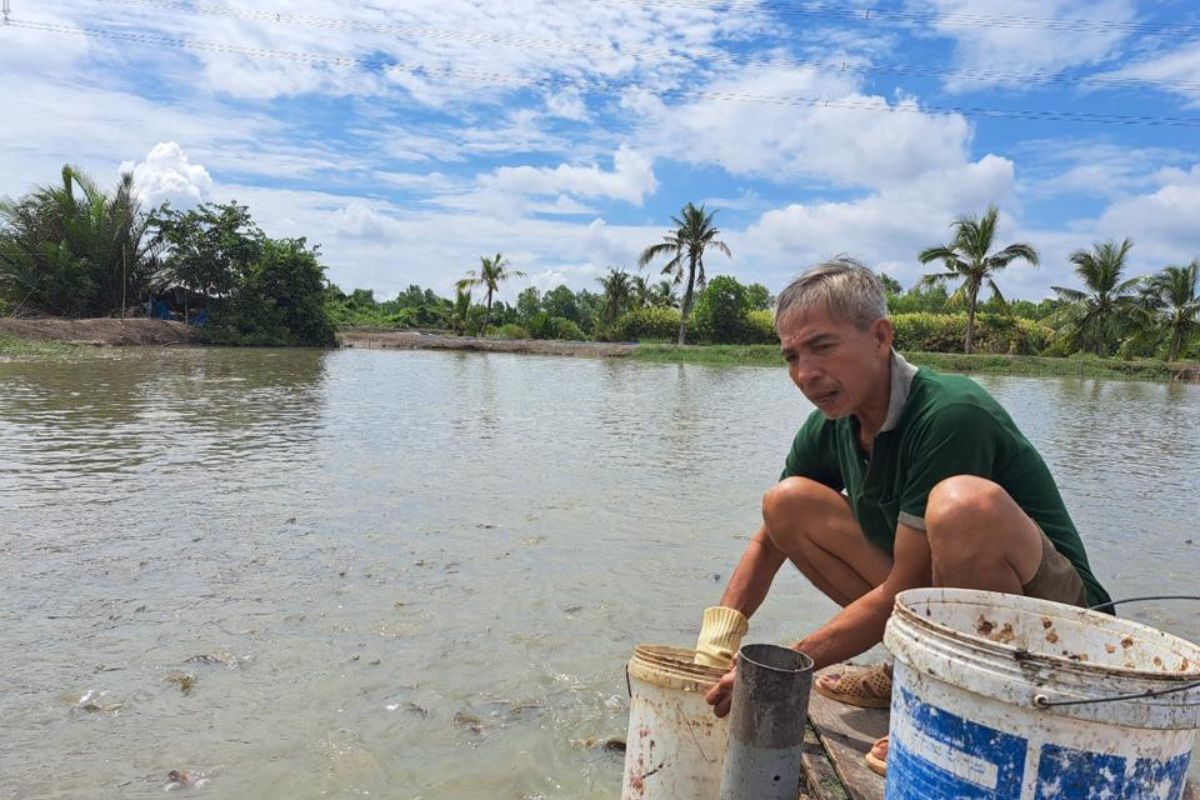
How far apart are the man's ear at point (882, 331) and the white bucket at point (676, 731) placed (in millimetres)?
837

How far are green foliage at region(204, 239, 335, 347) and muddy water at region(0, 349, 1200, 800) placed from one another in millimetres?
23869

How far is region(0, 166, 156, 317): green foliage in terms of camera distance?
101ft

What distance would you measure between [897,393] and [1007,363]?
108ft

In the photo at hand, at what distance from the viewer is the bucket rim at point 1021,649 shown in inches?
46.8

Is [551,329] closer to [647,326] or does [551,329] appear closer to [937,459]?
[647,326]

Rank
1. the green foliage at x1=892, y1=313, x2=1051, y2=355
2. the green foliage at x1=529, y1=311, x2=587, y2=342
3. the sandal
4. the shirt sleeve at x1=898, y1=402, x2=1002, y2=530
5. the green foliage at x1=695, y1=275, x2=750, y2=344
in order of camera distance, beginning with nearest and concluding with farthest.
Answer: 1. the shirt sleeve at x1=898, y1=402, x2=1002, y2=530
2. the sandal
3. the green foliage at x1=892, y1=313, x2=1051, y2=355
4. the green foliage at x1=695, y1=275, x2=750, y2=344
5. the green foliage at x1=529, y1=311, x2=587, y2=342

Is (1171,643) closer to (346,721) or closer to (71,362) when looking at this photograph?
(346,721)

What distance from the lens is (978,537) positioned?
5.55ft

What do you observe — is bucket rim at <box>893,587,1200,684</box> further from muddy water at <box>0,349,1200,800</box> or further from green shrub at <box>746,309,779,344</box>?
green shrub at <box>746,309,779,344</box>

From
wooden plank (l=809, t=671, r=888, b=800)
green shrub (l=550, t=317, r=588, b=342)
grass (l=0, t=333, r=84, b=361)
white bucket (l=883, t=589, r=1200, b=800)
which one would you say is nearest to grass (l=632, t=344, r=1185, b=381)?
green shrub (l=550, t=317, r=588, b=342)

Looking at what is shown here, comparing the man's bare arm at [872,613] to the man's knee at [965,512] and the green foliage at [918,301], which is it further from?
the green foliage at [918,301]

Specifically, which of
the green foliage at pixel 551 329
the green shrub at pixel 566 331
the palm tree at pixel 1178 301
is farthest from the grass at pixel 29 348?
the palm tree at pixel 1178 301

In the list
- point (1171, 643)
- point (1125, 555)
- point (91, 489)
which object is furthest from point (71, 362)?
point (1171, 643)

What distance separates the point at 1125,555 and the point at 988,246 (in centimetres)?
3204
